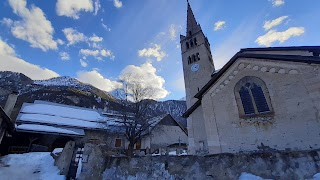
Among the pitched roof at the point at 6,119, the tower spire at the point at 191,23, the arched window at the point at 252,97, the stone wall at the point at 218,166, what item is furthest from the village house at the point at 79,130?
the tower spire at the point at 191,23

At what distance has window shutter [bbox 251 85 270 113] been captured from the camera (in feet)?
36.5

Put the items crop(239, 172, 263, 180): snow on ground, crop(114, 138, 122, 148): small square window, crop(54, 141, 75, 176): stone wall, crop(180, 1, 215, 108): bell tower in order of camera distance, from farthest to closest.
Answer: crop(180, 1, 215, 108): bell tower < crop(114, 138, 122, 148): small square window < crop(54, 141, 75, 176): stone wall < crop(239, 172, 263, 180): snow on ground

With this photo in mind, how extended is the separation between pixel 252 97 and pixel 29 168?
14.2 metres

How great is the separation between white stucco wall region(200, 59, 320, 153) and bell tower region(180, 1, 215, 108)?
13574 mm

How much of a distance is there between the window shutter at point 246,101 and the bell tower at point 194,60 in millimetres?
13999

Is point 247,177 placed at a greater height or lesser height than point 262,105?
lesser

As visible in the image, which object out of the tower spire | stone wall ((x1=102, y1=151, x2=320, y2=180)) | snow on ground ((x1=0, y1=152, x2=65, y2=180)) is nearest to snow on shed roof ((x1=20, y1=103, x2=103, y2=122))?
snow on ground ((x1=0, y1=152, x2=65, y2=180))

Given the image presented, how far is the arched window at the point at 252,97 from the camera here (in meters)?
11.2

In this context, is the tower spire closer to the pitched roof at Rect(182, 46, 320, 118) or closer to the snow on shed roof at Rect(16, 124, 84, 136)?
the pitched roof at Rect(182, 46, 320, 118)

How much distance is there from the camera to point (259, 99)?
11.5 meters

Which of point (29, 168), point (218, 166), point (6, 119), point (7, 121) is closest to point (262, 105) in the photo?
point (218, 166)

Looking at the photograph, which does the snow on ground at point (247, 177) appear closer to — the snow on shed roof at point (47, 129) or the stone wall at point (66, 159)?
the stone wall at point (66, 159)

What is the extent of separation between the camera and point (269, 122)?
34.7 ft

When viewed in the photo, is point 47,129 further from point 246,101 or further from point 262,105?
point 262,105
